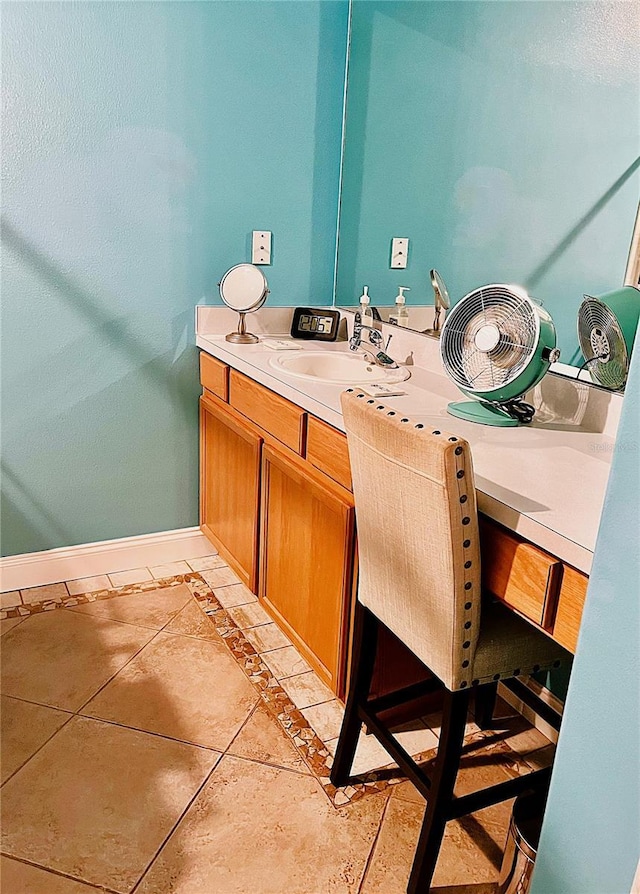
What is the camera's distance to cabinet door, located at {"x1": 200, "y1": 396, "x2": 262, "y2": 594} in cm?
243

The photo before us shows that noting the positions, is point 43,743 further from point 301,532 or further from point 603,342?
point 603,342

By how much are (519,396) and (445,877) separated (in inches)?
42.2

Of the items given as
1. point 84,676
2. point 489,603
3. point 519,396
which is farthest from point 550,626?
point 84,676

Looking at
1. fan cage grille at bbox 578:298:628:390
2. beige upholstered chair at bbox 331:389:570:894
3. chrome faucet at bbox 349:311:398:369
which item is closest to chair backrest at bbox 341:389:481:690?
beige upholstered chair at bbox 331:389:570:894

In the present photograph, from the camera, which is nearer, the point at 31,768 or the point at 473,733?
the point at 31,768

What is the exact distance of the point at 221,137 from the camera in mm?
2598

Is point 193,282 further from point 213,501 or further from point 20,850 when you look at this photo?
point 20,850

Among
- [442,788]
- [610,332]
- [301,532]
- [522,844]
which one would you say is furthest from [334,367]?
[522,844]

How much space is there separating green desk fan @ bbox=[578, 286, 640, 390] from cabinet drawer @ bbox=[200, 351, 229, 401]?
121cm

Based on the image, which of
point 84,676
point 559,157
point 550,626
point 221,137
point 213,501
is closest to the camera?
point 550,626

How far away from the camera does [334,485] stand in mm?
1940

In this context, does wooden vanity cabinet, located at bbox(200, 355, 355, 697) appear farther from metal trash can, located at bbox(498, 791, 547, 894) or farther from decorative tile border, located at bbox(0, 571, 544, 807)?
metal trash can, located at bbox(498, 791, 547, 894)

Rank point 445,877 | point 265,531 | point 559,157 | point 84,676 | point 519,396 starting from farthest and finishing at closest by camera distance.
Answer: point 265,531, point 84,676, point 559,157, point 519,396, point 445,877

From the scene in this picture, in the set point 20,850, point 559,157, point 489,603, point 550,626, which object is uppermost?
Answer: point 559,157
